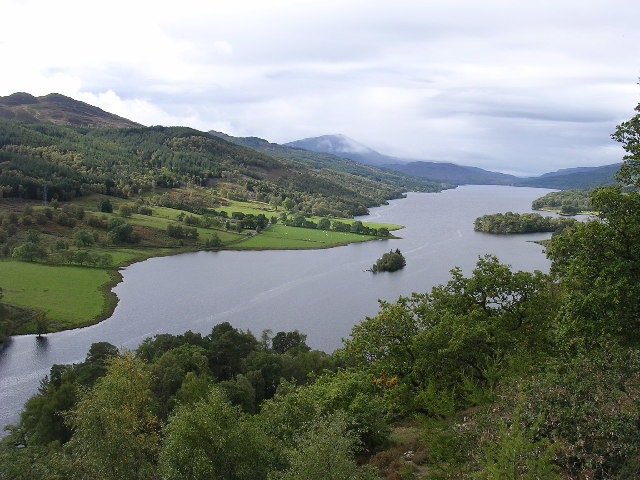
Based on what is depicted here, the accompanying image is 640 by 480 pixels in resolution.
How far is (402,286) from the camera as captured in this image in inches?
3425

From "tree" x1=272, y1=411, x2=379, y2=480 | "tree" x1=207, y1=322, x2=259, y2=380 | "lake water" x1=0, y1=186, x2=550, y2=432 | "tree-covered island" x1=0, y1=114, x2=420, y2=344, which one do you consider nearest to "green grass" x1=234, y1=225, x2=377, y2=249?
"tree-covered island" x1=0, y1=114, x2=420, y2=344

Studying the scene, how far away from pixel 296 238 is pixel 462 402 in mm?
118318

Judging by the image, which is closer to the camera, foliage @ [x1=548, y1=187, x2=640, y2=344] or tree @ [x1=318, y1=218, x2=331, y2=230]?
foliage @ [x1=548, y1=187, x2=640, y2=344]

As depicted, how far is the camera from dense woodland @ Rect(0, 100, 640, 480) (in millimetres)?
11453

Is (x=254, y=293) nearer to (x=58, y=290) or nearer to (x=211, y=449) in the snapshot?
(x=58, y=290)

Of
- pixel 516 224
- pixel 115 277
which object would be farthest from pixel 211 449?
pixel 516 224

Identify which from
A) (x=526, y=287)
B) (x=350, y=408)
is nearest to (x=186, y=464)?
(x=350, y=408)

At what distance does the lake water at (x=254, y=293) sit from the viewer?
59.7 meters

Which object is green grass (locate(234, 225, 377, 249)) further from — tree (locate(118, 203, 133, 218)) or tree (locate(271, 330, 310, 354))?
tree (locate(271, 330, 310, 354))

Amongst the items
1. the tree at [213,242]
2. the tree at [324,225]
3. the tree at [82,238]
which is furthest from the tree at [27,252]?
the tree at [324,225]

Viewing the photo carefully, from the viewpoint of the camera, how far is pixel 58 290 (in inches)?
3056

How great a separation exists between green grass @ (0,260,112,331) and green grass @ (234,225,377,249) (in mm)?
44288

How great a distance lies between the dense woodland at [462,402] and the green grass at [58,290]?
141ft

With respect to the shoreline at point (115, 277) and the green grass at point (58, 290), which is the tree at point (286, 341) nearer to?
the shoreline at point (115, 277)
